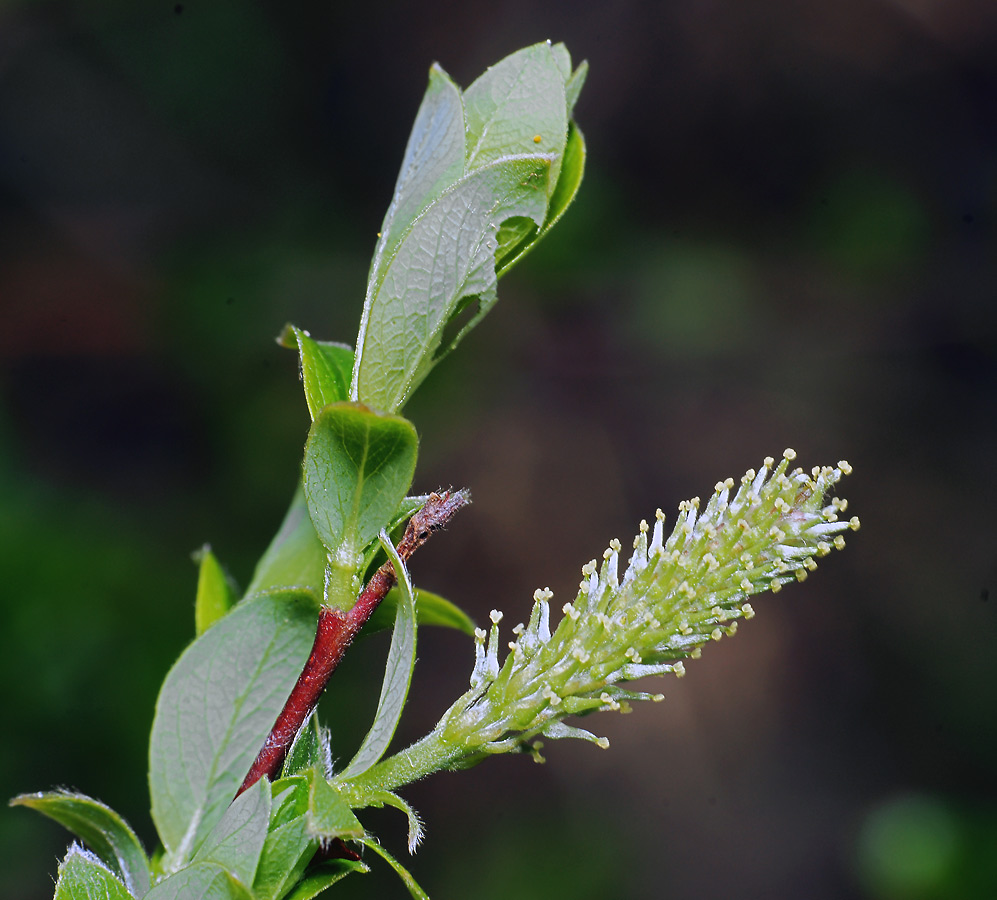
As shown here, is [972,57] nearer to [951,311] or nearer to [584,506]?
[951,311]

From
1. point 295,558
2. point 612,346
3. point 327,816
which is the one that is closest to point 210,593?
point 295,558

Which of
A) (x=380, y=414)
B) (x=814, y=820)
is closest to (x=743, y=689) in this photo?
(x=814, y=820)

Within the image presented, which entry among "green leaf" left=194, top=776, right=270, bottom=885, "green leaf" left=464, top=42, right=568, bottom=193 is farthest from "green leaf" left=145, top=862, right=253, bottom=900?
"green leaf" left=464, top=42, right=568, bottom=193

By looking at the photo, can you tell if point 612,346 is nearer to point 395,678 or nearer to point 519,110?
point 519,110

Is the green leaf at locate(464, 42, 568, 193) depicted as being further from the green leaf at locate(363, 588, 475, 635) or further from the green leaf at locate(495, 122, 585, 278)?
the green leaf at locate(363, 588, 475, 635)

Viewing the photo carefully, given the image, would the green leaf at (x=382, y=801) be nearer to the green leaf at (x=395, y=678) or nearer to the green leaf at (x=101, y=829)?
the green leaf at (x=395, y=678)

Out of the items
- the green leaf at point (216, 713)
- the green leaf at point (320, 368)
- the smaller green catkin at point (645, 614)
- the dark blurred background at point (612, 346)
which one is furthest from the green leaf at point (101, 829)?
the dark blurred background at point (612, 346)
